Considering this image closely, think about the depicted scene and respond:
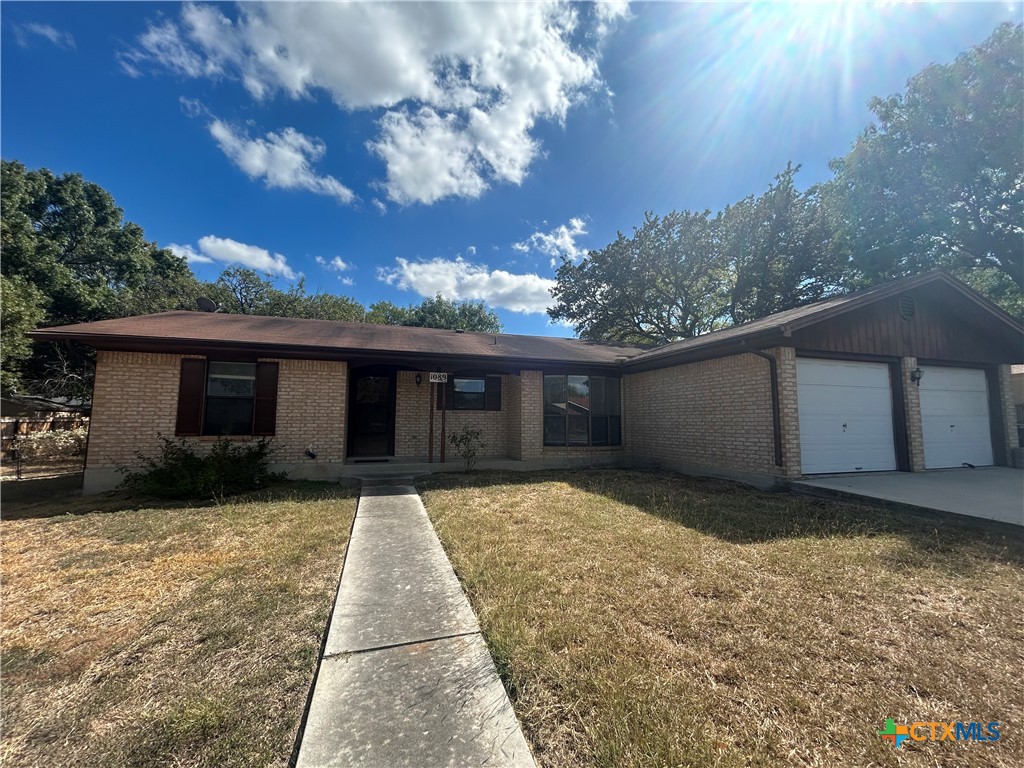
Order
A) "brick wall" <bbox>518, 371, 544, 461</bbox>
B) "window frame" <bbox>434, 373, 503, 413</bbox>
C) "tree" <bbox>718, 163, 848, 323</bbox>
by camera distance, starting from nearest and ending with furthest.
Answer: "brick wall" <bbox>518, 371, 544, 461</bbox> < "window frame" <bbox>434, 373, 503, 413</bbox> < "tree" <bbox>718, 163, 848, 323</bbox>

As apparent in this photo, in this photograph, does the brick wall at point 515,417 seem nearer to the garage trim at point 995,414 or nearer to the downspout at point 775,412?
the downspout at point 775,412

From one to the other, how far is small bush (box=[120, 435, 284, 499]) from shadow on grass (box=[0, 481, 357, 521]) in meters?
0.17

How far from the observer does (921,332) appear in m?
8.79

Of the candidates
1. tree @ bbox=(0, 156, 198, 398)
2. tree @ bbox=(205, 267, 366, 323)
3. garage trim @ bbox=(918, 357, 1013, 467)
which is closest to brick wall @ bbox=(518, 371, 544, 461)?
garage trim @ bbox=(918, 357, 1013, 467)

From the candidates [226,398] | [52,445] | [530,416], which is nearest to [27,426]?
[52,445]

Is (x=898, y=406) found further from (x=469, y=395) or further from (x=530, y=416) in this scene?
(x=469, y=395)

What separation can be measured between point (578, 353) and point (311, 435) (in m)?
7.21

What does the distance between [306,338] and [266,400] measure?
155 centimetres

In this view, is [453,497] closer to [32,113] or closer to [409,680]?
[409,680]

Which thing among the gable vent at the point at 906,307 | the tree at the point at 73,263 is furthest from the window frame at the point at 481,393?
the tree at the point at 73,263

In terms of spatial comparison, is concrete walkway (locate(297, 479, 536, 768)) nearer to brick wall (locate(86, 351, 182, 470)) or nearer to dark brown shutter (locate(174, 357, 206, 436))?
dark brown shutter (locate(174, 357, 206, 436))

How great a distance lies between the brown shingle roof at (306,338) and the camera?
24.1ft

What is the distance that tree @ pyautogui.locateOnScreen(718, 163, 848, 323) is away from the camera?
1975 cm

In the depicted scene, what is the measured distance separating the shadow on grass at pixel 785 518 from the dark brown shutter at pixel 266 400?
11.0 feet
